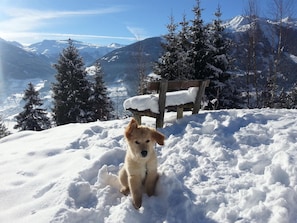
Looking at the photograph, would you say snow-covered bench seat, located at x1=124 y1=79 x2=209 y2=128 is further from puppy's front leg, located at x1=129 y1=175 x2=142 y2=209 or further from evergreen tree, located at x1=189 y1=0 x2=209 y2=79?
evergreen tree, located at x1=189 y1=0 x2=209 y2=79

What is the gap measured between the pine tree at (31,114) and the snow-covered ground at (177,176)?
73.1ft

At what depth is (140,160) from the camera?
14.5 feet

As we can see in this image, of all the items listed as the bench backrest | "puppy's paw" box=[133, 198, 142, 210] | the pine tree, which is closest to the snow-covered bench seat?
the bench backrest

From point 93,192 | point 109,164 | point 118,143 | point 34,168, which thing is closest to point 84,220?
point 93,192

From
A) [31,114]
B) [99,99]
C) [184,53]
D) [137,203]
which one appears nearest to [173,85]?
[137,203]

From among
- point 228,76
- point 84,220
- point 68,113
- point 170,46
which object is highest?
point 170,46

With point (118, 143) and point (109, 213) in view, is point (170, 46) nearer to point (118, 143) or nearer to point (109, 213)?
point (118, 143)

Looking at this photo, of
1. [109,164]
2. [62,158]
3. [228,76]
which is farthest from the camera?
[228,76]

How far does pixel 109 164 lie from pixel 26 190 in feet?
5.38

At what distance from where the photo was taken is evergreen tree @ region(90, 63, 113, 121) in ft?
90.8

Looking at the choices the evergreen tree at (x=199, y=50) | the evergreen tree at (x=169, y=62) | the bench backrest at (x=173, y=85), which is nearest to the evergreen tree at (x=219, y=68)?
the evergreen tree at (x=199, y=50)

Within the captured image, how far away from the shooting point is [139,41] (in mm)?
26781

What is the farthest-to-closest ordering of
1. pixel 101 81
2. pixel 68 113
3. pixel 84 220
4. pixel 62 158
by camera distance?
pixel 101 81 < pixel 68 113 < pixel 62 158 < pixel 84 220

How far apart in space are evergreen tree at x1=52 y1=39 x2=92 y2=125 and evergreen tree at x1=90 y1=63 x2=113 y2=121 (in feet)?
3.23
